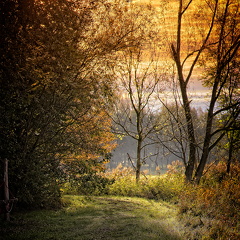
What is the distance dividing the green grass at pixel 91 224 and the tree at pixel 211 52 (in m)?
5.00

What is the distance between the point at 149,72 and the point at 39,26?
853 centimetres

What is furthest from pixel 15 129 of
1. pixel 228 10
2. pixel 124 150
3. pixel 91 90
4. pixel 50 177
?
pixel 124 150

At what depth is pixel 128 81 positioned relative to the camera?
15023 millimetres

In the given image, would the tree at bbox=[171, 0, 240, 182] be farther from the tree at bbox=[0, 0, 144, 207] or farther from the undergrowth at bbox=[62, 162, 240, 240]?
the tree at bbox=[0, 0, 144, 207]

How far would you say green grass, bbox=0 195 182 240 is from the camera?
5859 mm

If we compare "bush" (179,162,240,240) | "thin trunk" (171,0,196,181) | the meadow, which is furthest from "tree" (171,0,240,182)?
"bush" (179,162,240,240)

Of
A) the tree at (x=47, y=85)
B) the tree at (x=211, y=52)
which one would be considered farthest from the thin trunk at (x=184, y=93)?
the tree at (x=47, y=85)

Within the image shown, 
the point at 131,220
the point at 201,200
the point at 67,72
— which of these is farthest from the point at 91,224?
the point at 67,72

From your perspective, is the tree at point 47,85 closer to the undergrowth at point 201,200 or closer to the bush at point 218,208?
the undergrowth at point 201,200

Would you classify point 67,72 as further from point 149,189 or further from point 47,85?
point 149,189

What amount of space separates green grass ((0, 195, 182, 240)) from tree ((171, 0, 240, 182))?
500 cm

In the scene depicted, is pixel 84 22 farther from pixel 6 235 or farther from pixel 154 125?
pixel 154 125

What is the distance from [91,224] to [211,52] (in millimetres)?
10052

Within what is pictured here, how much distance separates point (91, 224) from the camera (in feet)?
Answer: 22.8
